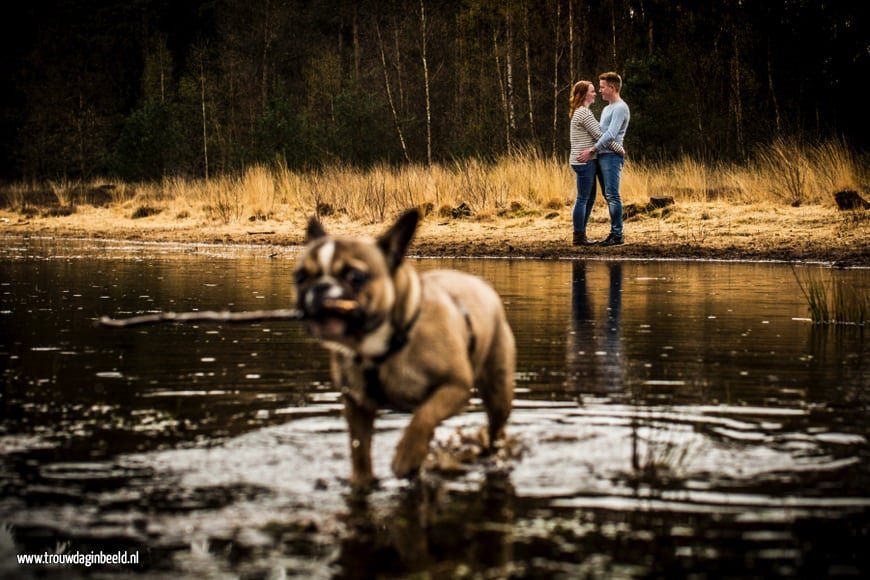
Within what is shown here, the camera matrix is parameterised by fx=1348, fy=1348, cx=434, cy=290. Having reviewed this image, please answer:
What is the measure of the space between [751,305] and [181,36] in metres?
59.4

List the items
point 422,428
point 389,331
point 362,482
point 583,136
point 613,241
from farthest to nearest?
1. point 613,241
2. point 583,136
3. point 362,482
4. point 422,428
5. point 389,331

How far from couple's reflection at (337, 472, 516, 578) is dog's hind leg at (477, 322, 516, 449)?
Result: 0.74m

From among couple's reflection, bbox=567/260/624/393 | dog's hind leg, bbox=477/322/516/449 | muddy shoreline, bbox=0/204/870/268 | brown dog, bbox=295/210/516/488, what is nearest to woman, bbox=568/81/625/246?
muddy shoreline, bbox=0/204/870/268

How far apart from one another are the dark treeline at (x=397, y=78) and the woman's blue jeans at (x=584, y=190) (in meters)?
12.2

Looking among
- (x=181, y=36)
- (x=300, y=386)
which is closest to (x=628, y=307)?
(x=300, y=386)

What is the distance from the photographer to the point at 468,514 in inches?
219

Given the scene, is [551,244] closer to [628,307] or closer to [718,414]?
[628,307]

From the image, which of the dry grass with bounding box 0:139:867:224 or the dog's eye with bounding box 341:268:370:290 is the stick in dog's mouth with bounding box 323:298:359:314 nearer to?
the dog's eye with bounding box 341:268:370:290

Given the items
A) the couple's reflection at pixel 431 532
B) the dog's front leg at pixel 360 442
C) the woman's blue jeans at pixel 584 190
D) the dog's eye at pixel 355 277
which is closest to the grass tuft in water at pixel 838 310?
the dog's front leg at pixel 360 442

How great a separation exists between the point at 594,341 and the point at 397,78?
47.1 meters

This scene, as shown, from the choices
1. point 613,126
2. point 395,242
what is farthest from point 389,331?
point 613,126

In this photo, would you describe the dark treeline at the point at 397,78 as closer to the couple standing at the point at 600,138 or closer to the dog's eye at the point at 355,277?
the couple standing at the point at 600,138

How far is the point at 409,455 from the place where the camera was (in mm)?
5934

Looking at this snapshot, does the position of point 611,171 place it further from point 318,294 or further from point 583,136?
point 318,294
